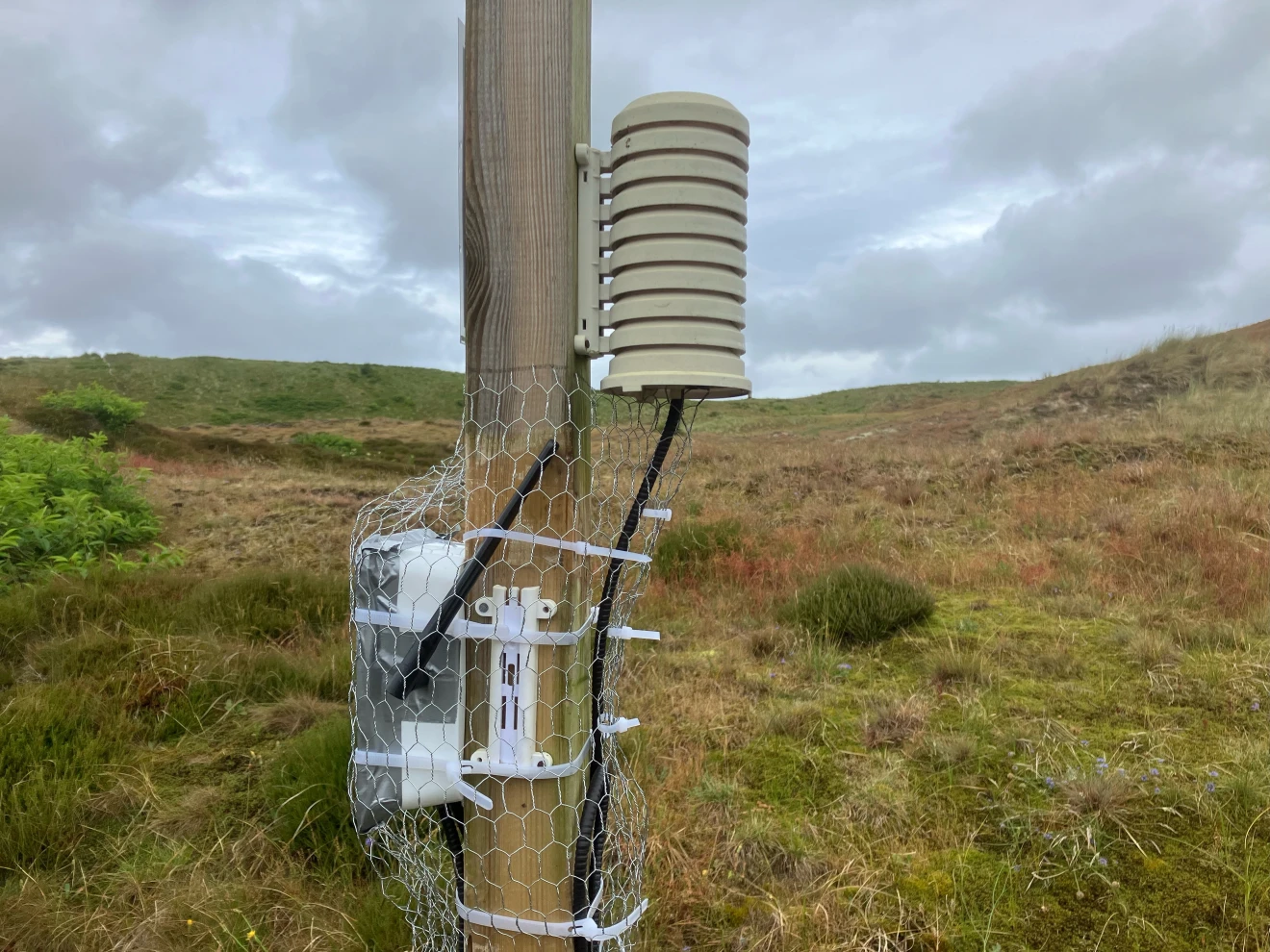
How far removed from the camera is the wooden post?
61.2 inches

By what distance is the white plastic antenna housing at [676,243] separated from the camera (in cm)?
150

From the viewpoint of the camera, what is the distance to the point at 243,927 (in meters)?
2.39

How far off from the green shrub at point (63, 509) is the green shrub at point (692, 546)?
3.94m

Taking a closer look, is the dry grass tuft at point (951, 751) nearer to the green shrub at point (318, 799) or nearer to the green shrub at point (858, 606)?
the green shrub at point (858, 606)

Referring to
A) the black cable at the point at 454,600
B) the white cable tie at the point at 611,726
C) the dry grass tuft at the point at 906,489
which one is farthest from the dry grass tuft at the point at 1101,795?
the dry grass tuft at the point at 906,489

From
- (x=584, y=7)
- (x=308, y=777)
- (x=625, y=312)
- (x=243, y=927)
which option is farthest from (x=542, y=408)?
(x=308, y=777)

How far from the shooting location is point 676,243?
150cm

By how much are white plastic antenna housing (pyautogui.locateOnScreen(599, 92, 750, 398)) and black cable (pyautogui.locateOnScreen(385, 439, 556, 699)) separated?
10.1 inches

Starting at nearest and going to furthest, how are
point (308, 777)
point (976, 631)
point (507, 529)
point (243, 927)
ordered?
point (507, 529) < point (243, 927) < point (308, 777) < point (976, 631)

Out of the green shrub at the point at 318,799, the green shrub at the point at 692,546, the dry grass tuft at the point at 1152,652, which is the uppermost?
the green shrub at the point at 692,546

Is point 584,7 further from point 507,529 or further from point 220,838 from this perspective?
point 220,838

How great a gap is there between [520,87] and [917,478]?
8.57 meters

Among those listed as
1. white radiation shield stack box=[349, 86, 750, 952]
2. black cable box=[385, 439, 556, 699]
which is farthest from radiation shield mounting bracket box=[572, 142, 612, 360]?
black cable box=[385, 439, 556, 699]

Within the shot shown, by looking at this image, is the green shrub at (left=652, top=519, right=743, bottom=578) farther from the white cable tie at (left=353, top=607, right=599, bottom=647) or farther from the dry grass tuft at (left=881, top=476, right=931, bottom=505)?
the white cable tie at (left=353, top=607, right=599, bottom=647)
